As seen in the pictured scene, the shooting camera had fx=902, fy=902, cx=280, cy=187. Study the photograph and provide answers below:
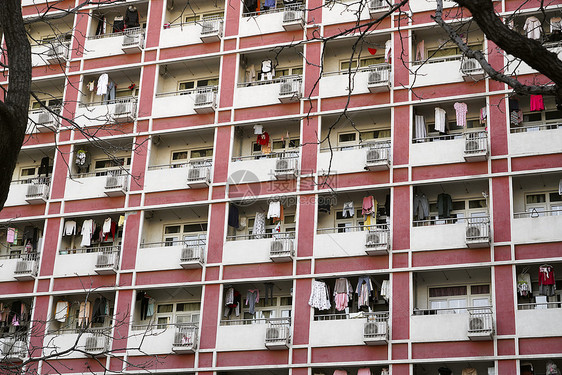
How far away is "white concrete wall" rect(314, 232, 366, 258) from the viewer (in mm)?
30516

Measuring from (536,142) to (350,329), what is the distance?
8.70 metres

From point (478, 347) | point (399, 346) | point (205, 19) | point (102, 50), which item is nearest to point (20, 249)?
point (102, 50)

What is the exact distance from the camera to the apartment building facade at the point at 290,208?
29078mm

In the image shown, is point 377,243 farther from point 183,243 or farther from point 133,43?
point 133,43

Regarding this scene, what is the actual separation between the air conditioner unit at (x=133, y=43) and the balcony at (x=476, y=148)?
547 inches

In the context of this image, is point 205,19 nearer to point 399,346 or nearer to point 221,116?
point 221,116

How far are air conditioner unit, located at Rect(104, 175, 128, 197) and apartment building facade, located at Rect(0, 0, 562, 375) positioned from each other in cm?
9

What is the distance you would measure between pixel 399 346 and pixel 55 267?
13.7 m

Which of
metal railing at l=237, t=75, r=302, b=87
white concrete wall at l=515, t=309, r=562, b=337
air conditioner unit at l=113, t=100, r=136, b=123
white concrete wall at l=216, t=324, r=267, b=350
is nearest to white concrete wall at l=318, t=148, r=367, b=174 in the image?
metal railing at l=237, t=75, r=302, b=87

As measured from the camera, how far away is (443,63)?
31.9 meters

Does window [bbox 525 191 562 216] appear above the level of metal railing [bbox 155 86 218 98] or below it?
below

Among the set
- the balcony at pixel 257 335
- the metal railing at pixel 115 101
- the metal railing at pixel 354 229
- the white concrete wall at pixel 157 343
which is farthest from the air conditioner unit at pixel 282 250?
the metal railing at pixel 115 101

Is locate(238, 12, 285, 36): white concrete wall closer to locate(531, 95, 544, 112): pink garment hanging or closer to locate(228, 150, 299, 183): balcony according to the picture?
locate(228, 150, 299, 183): balcony

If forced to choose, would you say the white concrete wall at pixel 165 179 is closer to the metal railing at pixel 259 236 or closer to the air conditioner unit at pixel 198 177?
the air conditioner unit at pixel 198 177
